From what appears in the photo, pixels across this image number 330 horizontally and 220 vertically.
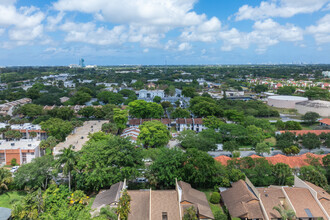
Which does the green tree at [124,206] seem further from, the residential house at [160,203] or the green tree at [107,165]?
the green tree at [107,165]

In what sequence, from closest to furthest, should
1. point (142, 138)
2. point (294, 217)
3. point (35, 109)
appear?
point (294, 217) → point (142, 138) → point (35, 109)

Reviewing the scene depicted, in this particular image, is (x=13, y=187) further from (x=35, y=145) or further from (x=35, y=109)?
(x=35, y=109)

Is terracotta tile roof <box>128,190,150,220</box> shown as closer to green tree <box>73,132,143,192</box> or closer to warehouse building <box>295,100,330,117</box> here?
green tree <box>73,132,143,192</box>

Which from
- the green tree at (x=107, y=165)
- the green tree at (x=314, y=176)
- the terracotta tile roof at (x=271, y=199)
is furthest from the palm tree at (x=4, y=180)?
the green tree at (x=314, y=176)

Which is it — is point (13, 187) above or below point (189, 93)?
below

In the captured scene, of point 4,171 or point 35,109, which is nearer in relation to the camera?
point 4,171

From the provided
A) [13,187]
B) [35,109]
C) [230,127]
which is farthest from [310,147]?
[35,109]

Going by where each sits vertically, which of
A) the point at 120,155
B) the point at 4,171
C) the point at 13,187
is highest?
the point at 120,155

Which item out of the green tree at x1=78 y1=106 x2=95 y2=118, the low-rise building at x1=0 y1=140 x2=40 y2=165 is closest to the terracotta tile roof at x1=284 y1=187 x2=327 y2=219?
the low-rise building at x1=0 y1=140 x2=40 y2=165
